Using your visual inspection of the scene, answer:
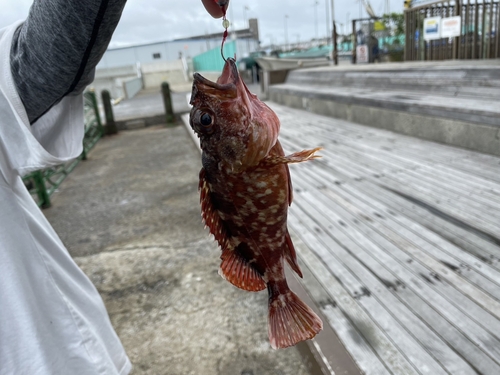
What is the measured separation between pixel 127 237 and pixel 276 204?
14.0 feet

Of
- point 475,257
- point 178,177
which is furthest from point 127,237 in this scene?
point 475,257

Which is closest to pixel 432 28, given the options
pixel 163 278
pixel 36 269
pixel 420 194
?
pixel 420 194

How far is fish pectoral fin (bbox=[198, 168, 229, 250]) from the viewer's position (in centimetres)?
141

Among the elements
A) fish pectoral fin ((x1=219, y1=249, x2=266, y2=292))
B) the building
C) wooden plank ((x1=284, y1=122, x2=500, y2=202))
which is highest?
the building

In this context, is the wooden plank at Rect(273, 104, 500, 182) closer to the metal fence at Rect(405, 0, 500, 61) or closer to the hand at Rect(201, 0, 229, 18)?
the metal fence at Rect(405, 0, 500, 61)

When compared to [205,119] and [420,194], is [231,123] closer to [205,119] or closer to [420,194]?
[205,119]

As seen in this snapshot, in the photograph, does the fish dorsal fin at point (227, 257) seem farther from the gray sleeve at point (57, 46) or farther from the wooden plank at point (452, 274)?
the wooden plank at point (452, 274)

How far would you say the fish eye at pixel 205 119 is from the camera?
4.39ft

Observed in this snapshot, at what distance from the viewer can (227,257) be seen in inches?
58.1

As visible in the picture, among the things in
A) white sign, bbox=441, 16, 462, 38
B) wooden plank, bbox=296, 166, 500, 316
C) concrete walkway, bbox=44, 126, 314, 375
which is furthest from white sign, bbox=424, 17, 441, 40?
wooden plank, bbox=296, 166, 500, 316

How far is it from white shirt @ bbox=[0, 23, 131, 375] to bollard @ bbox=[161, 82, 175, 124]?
12.9 metres

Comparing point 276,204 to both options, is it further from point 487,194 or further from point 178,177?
point 178,177

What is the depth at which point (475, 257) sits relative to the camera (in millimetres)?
3062

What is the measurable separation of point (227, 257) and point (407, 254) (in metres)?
2.28
